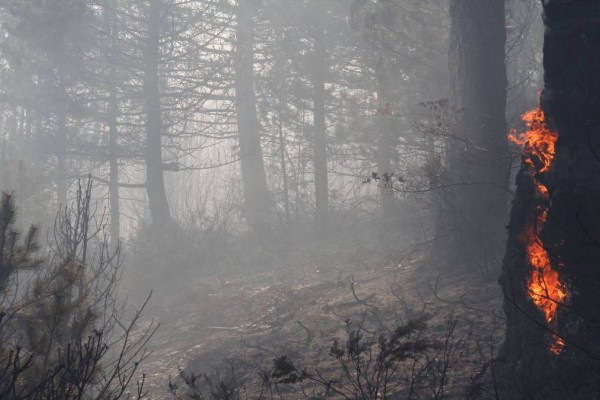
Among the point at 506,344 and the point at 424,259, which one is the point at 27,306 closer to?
the point at 506,344

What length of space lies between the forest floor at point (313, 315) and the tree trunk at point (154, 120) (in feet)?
20.3

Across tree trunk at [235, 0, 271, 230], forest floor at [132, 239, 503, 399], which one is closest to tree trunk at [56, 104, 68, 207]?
tree trunk at [235, 0, 271, 230]

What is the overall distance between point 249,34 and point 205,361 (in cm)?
1369

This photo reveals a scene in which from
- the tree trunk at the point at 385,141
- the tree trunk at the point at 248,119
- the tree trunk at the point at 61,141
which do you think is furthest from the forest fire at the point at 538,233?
the tree trunk at the point at 61,141

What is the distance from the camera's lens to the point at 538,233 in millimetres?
5555

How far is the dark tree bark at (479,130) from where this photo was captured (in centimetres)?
969

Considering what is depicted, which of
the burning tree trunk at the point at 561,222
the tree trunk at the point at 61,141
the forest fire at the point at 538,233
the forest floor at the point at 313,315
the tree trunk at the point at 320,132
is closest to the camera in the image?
the burning tree trunk at the point at 561,222

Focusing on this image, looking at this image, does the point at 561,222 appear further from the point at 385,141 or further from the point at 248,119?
the point at 248,119

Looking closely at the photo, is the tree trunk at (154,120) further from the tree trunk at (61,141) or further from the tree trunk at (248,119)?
the tree trunk at (61,141)

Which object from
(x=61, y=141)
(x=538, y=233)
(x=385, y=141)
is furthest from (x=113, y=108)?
(x=538, y=233)

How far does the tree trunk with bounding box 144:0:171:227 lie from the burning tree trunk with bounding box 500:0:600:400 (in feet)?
50.5

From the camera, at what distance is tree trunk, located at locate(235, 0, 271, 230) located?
68.4 feet

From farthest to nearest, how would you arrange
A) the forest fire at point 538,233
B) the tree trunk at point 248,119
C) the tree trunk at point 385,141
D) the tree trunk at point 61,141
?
the tree trunk at point 61,141, the tree trunk at point 248,119, the tree trunk at point 385,141, the forest fire at point 538,233

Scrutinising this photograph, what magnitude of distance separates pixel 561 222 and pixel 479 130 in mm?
4704
